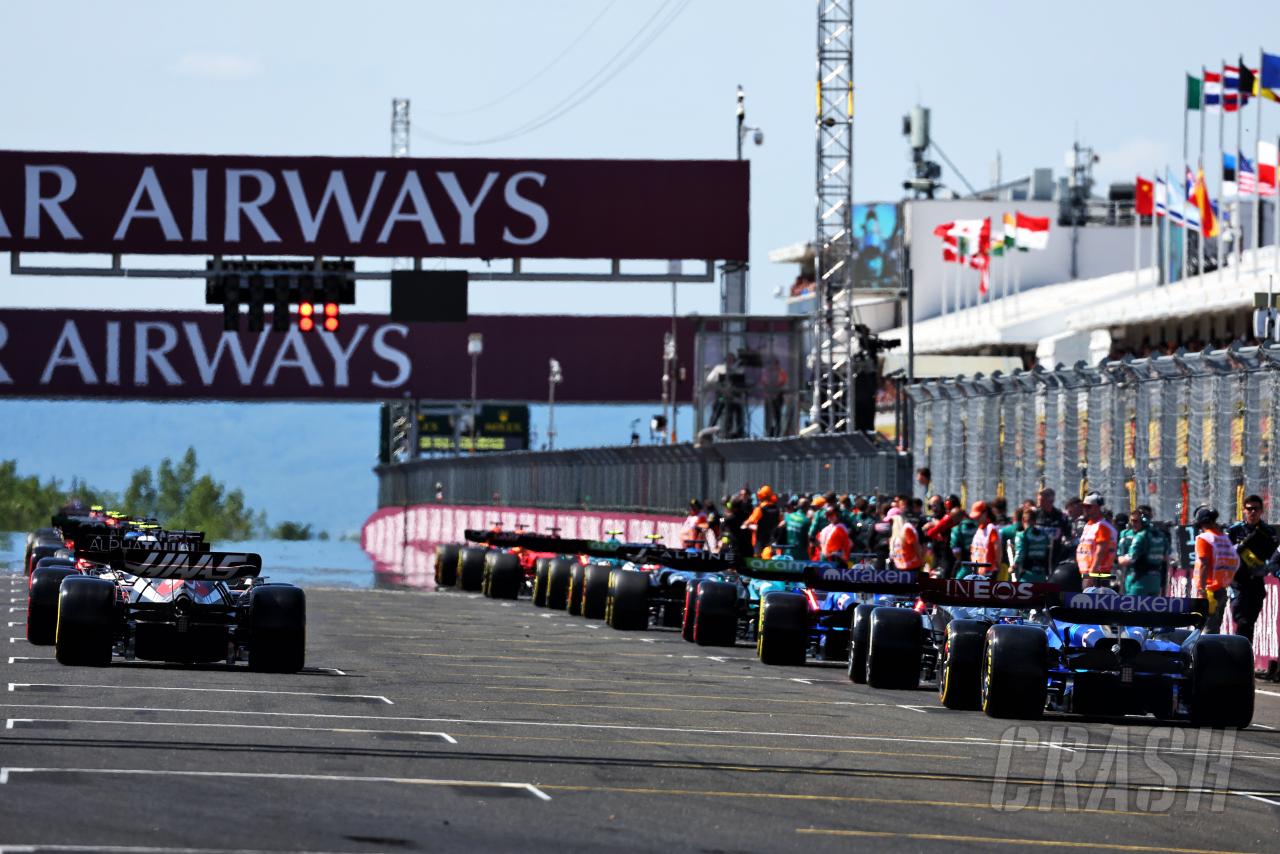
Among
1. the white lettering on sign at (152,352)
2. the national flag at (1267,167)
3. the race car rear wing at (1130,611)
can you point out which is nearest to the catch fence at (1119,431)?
the race car rear wing at (1130,611)

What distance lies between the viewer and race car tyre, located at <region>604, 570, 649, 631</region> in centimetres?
2827

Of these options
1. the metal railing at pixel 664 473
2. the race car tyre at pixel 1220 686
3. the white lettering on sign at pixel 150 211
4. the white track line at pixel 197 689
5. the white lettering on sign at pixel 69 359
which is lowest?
the white track line at pixel 197 689

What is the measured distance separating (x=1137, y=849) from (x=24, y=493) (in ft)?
527

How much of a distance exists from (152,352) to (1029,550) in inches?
1948

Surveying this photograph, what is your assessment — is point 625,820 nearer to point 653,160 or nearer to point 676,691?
point 676,691

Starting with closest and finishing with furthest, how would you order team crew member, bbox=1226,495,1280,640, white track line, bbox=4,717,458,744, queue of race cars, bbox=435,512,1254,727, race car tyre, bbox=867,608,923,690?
white track line, bbox=4,717,458,744 → queue of race cars, bbox=435,512,1254,727 → race car tyre, bbox=867,608,923,690 → team crew member, bbox=1226,495,1280,640

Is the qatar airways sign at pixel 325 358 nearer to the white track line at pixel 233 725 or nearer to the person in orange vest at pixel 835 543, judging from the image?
the person in orange vest at pixel 835 543

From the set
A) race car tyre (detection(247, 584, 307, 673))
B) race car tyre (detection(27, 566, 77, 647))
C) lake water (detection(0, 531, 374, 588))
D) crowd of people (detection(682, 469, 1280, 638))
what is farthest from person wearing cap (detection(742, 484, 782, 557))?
race car tyre (detection(247, 584, 307, 673))

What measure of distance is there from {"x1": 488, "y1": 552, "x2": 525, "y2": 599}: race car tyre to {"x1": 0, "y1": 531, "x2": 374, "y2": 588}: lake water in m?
3.32

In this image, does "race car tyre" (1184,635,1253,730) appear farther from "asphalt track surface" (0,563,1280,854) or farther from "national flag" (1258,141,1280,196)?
"national flag" (1258,141,1280,196)

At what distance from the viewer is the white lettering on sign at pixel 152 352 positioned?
233 ft

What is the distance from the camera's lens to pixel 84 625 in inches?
772

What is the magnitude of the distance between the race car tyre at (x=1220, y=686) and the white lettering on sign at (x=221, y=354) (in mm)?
58487

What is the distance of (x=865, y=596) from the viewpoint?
23.6m
